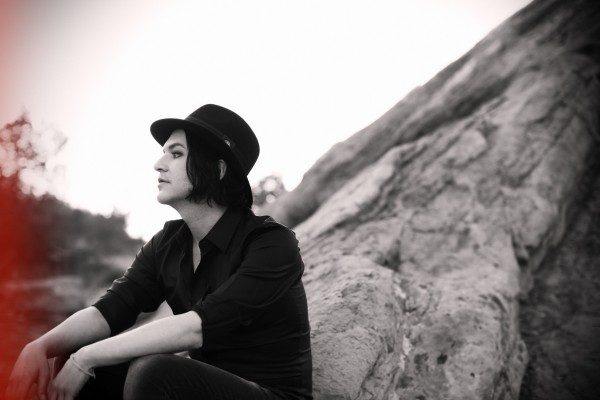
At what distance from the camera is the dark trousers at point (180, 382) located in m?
1.84

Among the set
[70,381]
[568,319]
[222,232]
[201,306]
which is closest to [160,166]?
[222,232]

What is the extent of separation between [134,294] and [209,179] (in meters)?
0.73

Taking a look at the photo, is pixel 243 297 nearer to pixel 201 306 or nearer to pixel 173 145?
pixel 201 306

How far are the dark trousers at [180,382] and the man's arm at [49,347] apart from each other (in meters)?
0.58

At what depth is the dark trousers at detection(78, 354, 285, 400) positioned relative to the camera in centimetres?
184

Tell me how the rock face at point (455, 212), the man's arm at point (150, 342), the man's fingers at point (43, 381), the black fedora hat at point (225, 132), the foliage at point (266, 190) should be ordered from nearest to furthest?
the man's arm at point (150, 342), the man's fingers at point (43, 381), the black fedora hat at point (225, 132), the rock face at point (455, 212), the foliage at point (266, 190)

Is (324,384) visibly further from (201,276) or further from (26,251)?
(26,251)

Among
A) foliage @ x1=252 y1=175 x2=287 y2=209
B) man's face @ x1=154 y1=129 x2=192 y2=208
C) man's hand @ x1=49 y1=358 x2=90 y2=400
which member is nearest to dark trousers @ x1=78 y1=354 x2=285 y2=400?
man's hand @ x1=49 y1=358 x2=90 y2=400

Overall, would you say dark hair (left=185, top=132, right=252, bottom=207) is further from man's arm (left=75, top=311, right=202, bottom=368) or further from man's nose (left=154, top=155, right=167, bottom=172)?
man's arm (left=75, top=311, right=202, bottom=368)

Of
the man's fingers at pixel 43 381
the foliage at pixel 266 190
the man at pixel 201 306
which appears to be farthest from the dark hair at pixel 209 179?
the foliage at pixel 266 190

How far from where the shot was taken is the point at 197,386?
6.25 ft

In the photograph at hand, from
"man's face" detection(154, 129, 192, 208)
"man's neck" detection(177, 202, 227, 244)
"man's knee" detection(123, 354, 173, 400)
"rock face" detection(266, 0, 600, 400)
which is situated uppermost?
"man's face" detection(154, 129, 192, 208)

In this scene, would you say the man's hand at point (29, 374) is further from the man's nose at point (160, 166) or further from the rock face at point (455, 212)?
the rock face at point (455, 212)

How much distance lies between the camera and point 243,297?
2.12 meters
